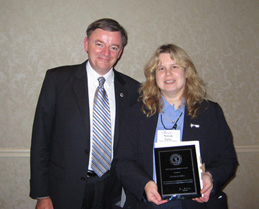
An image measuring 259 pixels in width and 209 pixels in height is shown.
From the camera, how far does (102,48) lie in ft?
5.75

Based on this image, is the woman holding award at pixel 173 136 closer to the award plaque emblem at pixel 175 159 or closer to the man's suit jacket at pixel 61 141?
the award plaque emblem at pixel 175 159

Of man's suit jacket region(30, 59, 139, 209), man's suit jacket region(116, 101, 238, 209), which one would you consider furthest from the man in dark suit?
man's suit jacket region(116, 101, 238, 209)

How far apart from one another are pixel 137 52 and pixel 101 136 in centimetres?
130

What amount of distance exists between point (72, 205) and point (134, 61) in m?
1.74

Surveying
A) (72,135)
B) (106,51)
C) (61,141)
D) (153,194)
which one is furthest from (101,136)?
(106,51)

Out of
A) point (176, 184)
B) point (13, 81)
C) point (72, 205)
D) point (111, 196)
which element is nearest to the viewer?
point (176, 184)

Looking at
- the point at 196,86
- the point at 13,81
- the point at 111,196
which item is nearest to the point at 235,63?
the point at 196,86

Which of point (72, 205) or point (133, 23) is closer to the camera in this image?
point (72, 205)

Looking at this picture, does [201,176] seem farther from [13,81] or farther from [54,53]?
[13,81]

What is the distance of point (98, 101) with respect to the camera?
1.70m

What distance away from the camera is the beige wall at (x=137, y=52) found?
233 cm

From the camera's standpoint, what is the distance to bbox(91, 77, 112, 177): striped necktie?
64.9 inches

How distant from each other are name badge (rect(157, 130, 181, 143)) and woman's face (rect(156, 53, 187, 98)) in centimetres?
34

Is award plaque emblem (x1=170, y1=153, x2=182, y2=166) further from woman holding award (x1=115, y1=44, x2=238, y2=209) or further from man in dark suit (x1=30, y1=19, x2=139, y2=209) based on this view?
man in dark suit (x1=30, y1=19, x2=139, y2=209)
